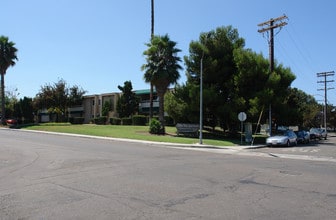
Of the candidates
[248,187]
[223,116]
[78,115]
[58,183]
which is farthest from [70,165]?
[78,115]

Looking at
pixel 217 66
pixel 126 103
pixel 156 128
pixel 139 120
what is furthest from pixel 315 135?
pixel 126 103

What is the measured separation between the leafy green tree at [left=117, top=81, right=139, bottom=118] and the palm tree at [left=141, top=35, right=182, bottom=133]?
21.4 meters

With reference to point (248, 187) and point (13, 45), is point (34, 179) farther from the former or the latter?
point (13, 45)

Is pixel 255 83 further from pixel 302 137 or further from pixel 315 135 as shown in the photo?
pixel 315 135

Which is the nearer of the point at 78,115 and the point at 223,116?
the point at 223,116

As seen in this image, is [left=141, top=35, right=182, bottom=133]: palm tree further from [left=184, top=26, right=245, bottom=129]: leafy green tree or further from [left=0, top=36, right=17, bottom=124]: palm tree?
[left=0, top=36, right=17, bottom=124]: palm tree

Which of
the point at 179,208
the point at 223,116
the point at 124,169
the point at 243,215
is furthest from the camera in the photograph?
the point at 223,116

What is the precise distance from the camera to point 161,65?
37.8m

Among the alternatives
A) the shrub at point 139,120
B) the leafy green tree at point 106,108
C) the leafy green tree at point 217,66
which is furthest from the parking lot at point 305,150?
the leafy green tree at point 106,108

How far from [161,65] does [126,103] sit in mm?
23174

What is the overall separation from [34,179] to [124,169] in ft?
10.3

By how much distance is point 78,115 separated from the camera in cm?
7731

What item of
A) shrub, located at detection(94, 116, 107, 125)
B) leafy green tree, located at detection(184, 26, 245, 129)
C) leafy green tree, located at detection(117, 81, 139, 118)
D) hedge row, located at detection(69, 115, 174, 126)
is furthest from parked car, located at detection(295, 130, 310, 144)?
shrub, located at detection(94, 116, 107, 125)

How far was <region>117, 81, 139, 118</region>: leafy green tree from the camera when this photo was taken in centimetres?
5934
